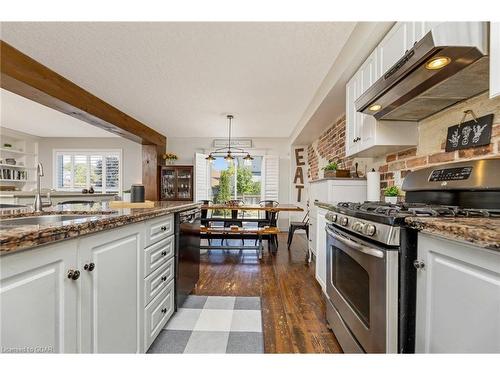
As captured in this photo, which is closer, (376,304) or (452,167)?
(376,304)

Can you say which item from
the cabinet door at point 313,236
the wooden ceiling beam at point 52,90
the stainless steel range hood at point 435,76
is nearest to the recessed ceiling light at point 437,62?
the stainless steel range hood at point 435,76

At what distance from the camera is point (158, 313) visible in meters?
1.63

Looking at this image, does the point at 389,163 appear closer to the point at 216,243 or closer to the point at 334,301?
the point at 334,301

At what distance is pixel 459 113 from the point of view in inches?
60.5

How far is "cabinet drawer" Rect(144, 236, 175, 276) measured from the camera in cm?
145

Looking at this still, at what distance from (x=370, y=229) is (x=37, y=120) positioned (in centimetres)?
663

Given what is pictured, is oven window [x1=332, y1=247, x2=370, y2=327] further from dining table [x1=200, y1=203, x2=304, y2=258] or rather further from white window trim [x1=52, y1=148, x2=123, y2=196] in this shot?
white window trim [x1=52, y1=148, x2=123, y2=196]

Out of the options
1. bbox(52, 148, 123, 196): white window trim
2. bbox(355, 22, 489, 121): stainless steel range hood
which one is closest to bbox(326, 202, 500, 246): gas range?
bbox(355, 22, 489, 121): stainless steel range hood

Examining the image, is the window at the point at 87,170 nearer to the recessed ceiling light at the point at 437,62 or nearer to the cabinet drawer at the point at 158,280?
the cabinet drawer at the point at 158,280

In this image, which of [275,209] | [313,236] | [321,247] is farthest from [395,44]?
[275,209]

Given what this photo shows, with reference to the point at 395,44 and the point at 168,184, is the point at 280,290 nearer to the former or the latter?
the point at 395,44

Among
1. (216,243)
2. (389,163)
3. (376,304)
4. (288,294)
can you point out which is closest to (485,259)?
(376,304)
